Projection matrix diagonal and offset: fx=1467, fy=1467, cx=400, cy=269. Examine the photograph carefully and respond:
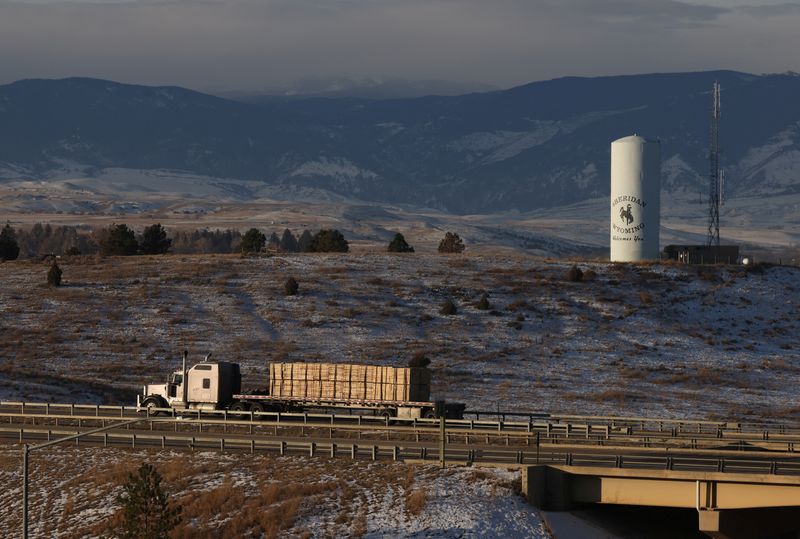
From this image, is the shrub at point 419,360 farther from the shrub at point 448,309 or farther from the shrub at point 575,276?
the shrub at point 575,276

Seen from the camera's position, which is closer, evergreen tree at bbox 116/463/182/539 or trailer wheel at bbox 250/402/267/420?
evergreen tree at bbox 116/463/182/539

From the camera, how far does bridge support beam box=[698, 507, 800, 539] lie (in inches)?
2086

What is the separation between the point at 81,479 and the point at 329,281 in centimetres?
6870

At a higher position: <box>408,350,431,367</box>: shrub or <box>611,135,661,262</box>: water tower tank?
<box>611,135,661,262</box>: water tower tank

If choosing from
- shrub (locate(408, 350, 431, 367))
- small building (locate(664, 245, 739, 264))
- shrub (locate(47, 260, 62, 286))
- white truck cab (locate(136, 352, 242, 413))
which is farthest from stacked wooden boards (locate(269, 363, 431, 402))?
small building (locate(664, 245, 739, 264))

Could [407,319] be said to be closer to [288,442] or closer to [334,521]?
[288,442]

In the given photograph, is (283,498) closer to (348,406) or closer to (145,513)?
(145,513)

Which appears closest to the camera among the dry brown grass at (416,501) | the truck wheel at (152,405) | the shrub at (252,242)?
the dry brown grass at (416,501)

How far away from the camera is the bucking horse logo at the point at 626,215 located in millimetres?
Result: 127906

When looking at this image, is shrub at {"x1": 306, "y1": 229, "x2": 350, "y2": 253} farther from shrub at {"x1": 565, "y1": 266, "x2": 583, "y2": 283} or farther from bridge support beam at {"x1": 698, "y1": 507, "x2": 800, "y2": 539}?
bridge support beam at {"x1": 698, "y1": 507, "x2": 800, "y2": 539}

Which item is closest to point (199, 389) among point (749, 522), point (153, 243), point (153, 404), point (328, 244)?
point (153, 404)

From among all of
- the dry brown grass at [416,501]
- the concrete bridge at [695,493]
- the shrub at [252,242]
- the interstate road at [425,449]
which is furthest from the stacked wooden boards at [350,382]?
the shrub at [252,242]

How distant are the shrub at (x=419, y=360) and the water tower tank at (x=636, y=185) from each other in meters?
30.5

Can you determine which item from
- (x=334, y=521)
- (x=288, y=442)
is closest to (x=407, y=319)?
(x=288, y=442)
